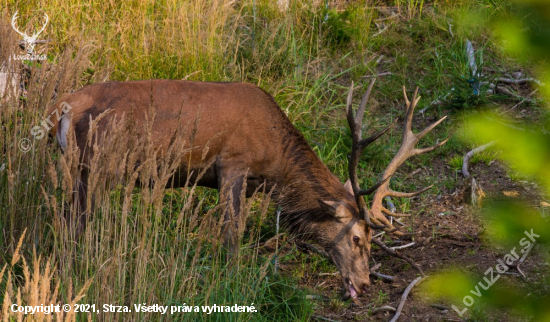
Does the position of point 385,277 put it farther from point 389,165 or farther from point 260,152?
point 260,152

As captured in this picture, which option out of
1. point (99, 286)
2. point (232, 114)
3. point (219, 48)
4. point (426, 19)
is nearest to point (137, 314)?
point (99, 286)

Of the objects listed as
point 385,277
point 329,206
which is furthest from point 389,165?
point 385,277

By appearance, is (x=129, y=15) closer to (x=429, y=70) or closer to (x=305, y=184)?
(x=305, y=184)

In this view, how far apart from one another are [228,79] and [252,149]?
1897 millimetres

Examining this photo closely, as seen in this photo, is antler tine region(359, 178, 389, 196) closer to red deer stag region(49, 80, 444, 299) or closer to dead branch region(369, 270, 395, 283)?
red deer stag region(49, 80, 444, 299)

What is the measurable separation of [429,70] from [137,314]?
5.82 meters

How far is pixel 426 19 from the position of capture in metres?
8.90

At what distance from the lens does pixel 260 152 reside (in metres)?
5.44

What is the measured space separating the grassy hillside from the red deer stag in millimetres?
225

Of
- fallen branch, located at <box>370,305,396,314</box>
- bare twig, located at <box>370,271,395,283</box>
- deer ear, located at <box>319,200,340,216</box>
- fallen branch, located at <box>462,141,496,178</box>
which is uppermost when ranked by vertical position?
fallen branch, located at <box>462,141,496,178</box>

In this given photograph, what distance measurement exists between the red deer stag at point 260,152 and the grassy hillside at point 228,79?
8.8 inches

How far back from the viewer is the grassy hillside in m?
3.77

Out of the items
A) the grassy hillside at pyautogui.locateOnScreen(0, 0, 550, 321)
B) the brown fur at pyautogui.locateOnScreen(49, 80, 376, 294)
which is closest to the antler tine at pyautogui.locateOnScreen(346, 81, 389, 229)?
the brown fur at pyautogui.locateOnScreen(49, 80, 376, 294)

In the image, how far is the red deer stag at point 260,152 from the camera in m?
5.10
